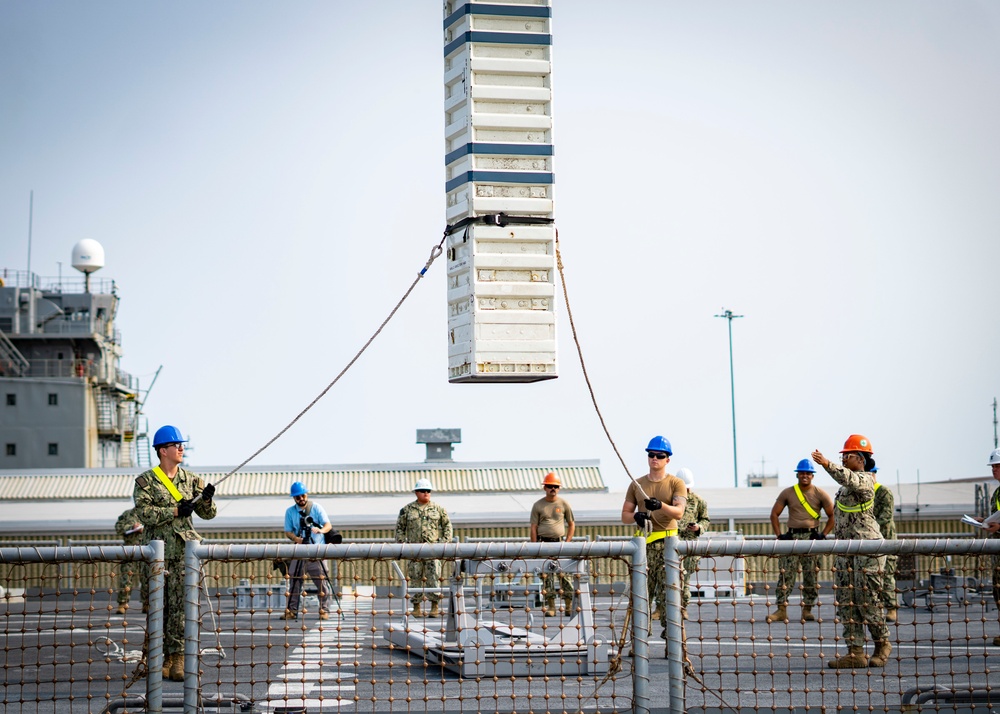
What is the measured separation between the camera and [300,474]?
1286 inches

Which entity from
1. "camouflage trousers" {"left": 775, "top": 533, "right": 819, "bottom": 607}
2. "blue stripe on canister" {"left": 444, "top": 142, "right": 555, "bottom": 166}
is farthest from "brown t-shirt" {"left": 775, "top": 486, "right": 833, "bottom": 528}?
"blue stripe on canister" {"left": 444, "top": 142, "right": 555, "bottom": 166}

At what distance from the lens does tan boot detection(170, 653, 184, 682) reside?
1012 centimetres

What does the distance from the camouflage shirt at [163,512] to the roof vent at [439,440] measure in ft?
78.9

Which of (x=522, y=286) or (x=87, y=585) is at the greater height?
(x=522, y=286)

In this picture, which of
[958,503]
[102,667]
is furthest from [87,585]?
[958,503]

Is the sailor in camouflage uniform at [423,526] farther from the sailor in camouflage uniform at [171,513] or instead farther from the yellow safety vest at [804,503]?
the sailor in camouflage uniform at [171,513]

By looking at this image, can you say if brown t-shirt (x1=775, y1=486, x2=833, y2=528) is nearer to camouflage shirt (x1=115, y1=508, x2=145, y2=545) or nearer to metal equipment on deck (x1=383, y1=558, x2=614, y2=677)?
metal equipment on deck (x1=383, y1=558, x2=614, y2=677)

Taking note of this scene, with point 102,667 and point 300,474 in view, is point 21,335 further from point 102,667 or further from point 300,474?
point 102,667

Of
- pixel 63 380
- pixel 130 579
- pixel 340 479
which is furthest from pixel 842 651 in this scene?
pixel 63 380

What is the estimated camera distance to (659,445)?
11.3m

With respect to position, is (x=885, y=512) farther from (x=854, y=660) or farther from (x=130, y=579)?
(x=130, y=579)

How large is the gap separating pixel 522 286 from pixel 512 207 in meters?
0.82

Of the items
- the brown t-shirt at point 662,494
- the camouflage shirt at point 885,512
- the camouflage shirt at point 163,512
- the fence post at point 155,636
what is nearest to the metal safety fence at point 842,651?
the camouflage shirt at point 885,512

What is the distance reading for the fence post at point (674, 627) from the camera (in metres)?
7.07
